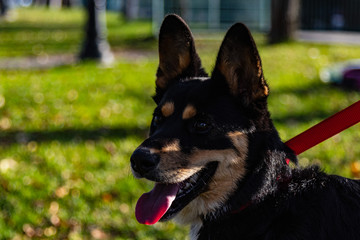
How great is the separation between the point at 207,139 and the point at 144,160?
1.39 ft

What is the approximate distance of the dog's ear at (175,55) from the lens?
3.23 meters

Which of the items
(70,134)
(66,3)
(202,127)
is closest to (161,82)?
(202,127)

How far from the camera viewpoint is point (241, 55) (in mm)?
2941

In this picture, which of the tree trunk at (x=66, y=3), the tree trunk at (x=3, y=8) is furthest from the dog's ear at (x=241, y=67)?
the tree trunk at (x=66, y=3)

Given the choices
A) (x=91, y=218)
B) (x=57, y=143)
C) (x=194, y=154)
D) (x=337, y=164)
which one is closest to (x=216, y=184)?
(x=194, y=154)

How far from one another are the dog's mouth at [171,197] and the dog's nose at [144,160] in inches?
9.2

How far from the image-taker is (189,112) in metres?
3.00

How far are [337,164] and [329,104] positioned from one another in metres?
2.80

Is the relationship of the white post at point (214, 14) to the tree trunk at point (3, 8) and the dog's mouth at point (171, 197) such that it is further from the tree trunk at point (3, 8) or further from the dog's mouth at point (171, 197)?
the dog's mouth at point (171, 197)

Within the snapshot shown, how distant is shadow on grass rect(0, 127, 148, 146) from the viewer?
652cm

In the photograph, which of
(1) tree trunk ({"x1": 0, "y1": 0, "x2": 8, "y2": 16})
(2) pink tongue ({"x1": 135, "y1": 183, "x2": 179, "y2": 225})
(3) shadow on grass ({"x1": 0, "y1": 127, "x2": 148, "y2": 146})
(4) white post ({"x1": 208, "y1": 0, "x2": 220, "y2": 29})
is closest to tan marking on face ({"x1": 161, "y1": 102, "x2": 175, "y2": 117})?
(2) pink tongue ({"x1": 135, "y1": 183, "x2": 179, "y2": 225})

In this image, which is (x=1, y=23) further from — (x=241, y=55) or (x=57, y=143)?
(x=241, y=55)

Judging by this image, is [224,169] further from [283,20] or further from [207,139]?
[283,20]

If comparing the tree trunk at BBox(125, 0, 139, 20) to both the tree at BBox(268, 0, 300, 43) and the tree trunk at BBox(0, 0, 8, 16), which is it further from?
the tree at BBox(268, 0, 300, 43)
